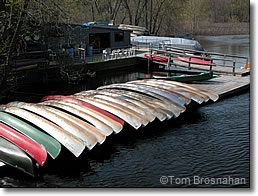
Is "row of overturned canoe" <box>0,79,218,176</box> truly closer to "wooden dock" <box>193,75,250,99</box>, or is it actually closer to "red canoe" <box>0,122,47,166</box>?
"red canoe" <box>0,122,47,166</box>

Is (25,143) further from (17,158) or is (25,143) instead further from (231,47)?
(231,47)

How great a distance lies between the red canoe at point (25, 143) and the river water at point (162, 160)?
0.58 m

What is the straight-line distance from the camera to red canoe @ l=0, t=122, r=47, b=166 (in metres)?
9.30

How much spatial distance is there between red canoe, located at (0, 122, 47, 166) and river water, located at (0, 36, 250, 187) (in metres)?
0.58

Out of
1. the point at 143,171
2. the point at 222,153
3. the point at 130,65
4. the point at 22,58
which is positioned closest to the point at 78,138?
the point at 143,171

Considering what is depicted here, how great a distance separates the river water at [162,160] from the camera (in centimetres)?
899

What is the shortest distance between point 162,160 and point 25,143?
3.98 meters

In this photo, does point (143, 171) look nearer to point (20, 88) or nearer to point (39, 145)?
point (39, 145)

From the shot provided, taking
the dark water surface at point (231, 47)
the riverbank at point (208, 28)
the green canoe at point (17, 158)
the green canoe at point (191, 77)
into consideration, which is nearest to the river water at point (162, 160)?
the green canoe at point (17, 158)

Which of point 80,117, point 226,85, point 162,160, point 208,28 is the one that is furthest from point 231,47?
point 162,160

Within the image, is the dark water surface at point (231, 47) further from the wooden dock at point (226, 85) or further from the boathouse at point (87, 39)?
the boathouse at point (87, 39)

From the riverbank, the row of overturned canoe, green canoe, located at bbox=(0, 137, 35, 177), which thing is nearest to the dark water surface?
the riverbank

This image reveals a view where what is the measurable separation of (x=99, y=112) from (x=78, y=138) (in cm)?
240

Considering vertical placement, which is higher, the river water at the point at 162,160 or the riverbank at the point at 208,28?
the riverbank at the point at 208,28
